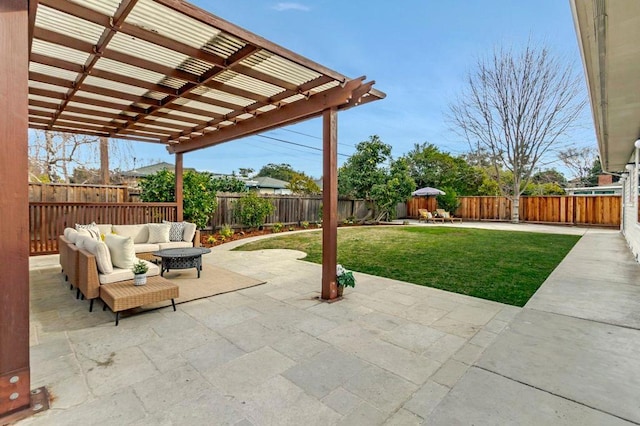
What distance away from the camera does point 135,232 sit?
21.0ft

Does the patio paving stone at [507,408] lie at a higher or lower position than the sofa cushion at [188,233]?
lower

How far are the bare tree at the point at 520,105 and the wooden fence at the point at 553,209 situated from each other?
0.73 m

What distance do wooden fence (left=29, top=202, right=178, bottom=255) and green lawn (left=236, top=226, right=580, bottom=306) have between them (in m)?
2.73

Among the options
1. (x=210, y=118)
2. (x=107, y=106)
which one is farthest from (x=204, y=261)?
(x=107, y=106)

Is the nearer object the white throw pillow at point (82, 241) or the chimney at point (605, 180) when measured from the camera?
the white throw pillow at point (82, 241)

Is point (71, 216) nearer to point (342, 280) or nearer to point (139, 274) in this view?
point (139, 274)

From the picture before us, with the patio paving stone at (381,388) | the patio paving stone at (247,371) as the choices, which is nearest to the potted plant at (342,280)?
the patio paving stone at (247,371)

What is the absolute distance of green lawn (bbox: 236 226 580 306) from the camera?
4.80m

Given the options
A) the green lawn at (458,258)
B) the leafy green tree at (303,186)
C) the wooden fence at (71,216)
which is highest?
the leafy green tree at (303,186)

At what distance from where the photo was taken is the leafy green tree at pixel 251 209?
10719mm

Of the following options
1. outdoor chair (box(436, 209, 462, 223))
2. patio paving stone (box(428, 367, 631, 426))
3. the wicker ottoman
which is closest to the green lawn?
patio paving stone (box(428, 367, 631, 426))

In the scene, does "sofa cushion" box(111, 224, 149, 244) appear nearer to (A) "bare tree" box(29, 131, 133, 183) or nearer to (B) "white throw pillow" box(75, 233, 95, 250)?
(B) "white throw pillow" box(75, 233, 95, 250)

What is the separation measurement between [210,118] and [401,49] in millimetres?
15140

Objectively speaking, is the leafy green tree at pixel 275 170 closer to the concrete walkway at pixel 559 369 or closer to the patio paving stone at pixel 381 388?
the concrete walkway at pixel 559 369
